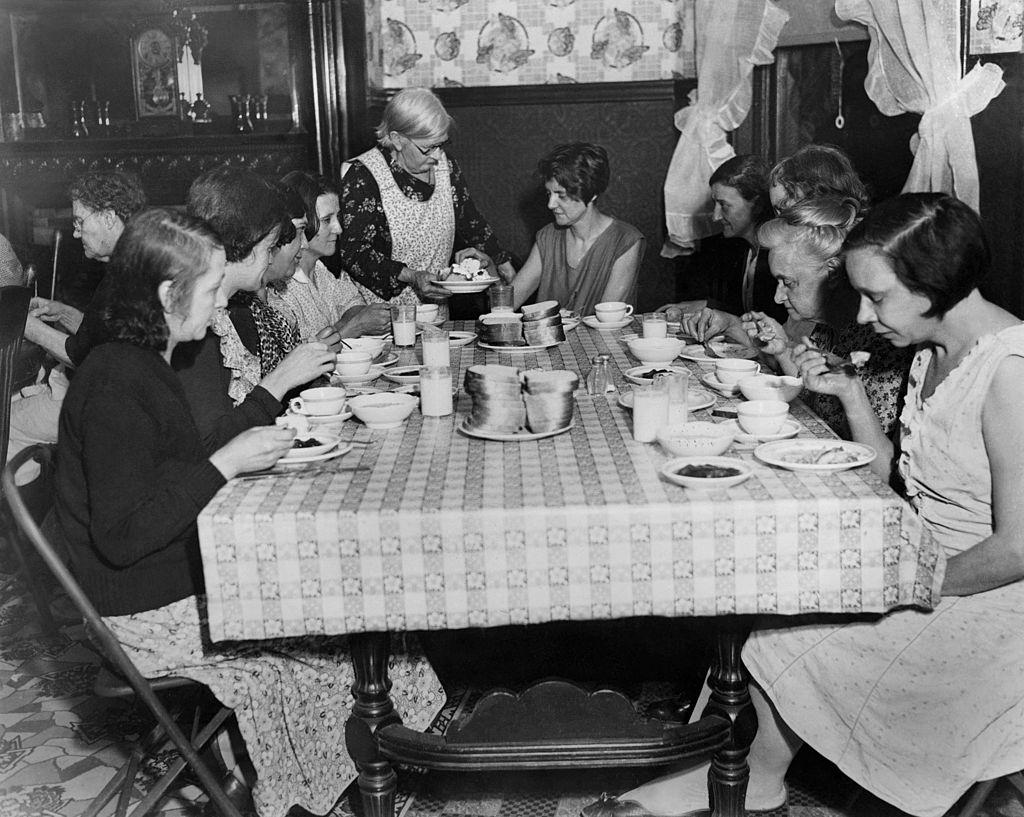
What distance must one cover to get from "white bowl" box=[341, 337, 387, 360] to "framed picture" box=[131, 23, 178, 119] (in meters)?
2.92

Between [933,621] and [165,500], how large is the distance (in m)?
1.49

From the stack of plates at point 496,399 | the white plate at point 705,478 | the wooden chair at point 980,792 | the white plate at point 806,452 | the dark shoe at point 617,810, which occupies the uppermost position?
the stack of plates at point 496,399

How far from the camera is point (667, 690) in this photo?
322 centimetres

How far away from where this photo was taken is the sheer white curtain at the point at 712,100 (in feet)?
17.2

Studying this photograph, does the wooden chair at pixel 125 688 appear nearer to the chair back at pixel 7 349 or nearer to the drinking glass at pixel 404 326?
the chair back at pixel 7 349

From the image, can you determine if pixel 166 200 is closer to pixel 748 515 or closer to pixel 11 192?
pixel 11 192

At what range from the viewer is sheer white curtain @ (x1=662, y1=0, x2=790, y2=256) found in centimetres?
525

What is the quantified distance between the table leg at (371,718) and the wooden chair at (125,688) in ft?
0.88

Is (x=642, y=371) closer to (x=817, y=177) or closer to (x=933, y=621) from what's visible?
(x=817, y=177)

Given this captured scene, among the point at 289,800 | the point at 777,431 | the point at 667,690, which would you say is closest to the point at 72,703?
the point at 289,800

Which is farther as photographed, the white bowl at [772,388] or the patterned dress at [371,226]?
the patterned dress at [371,226]

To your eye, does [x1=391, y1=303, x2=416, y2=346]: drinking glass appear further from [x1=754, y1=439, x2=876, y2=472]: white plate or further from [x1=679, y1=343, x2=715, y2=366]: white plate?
[x1=754, y1=439, x2=876, y2=472]: white plate

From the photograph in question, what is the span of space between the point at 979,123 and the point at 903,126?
60 centimetres

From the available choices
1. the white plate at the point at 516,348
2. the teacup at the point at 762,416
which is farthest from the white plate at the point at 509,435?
the white plate at the point at 516,348
